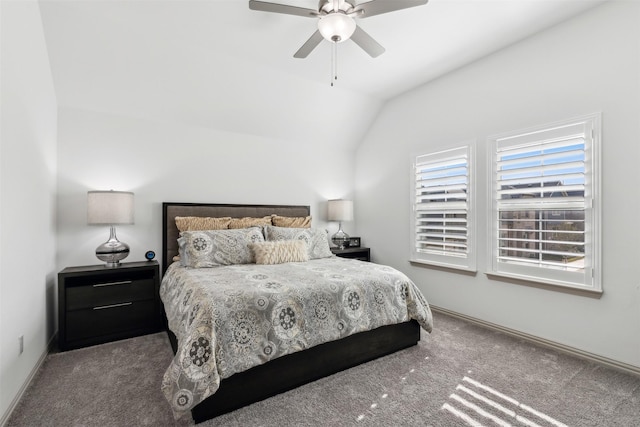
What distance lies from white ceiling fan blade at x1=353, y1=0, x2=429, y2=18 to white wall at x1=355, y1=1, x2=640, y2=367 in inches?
64.7

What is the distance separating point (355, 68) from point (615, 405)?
3.64 m

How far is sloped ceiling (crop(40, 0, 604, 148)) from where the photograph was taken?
8.32 ft

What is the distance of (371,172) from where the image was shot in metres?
4.81

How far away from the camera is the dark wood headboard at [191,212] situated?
11.5ft

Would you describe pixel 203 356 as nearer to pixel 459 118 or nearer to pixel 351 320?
pixel 351 320

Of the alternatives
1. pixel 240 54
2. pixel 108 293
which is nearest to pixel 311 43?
pixel 240 54

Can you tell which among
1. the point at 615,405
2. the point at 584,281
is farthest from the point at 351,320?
the point at 584,281

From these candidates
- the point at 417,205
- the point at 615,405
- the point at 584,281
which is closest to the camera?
the point at 615,405

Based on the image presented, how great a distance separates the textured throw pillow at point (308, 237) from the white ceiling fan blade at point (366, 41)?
2043 mm

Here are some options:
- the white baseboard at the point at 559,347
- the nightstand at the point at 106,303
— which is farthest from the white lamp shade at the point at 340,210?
the nightstand at the point at 106,303

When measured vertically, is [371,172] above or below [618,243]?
above

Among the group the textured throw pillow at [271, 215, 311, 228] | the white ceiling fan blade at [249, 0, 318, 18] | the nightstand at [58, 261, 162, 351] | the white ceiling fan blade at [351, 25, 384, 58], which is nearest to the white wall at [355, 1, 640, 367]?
the textured throw pillow at [271, 215, 311, 228]

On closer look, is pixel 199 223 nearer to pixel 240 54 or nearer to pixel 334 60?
pixel 240 54

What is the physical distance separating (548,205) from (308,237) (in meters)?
2.42
